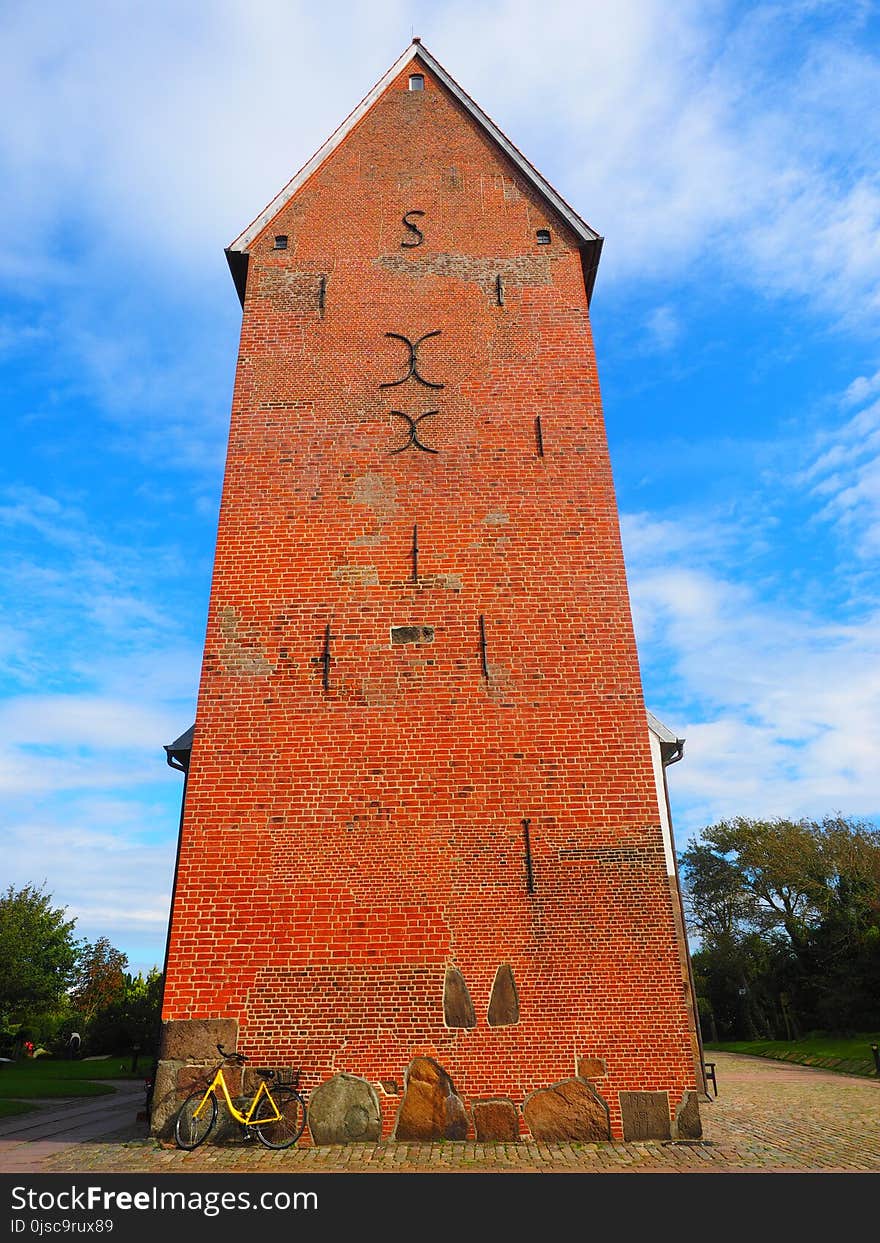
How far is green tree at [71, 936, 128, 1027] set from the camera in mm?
39062

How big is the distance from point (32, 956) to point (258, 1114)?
30.7 m

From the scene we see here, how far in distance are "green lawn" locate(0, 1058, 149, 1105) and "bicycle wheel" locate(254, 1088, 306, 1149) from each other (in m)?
8.34

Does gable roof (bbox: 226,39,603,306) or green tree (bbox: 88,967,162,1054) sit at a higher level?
gable roof (bbox: 226,39,603,306)

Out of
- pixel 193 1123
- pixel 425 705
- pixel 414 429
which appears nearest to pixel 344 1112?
pixel 193 1123

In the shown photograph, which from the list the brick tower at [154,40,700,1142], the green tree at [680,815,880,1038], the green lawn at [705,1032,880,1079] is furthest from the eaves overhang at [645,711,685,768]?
the green tree at [680,815,880,1038]

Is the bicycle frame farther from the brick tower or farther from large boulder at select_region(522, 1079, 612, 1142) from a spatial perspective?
large boulder at select_region(522, 1079, 612, 1142)

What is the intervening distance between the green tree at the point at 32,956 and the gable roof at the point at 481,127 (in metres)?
29.7

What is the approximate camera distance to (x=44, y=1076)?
19703 mm

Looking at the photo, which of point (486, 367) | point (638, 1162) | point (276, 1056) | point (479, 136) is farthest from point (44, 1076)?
point (479, 136)

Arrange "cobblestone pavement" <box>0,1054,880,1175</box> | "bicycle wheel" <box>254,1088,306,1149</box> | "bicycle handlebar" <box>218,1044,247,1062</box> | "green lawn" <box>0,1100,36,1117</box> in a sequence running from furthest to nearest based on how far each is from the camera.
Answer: "green lawn" <box>0,1100,36,1117</box> < "bicycle handlebar" <box>218,1044,247,1062</box> < "bicycle wheel" <box>254,1088,306,1149</box> < "cobblestone pavement" <box>0,1054,880,1175</box>

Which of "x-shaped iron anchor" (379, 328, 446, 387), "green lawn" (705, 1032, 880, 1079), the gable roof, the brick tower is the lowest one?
"green lawn" (705, 1032, 880, 1079)

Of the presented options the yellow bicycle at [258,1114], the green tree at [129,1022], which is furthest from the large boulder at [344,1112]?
the green tree at [129,1022]

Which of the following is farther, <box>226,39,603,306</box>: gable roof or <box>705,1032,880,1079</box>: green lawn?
<box>705,1032,880,1079</box>: green lawn
